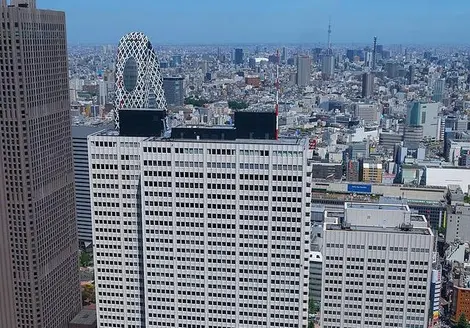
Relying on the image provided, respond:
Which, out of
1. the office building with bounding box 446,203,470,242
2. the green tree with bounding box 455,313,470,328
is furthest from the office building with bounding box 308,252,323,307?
the office building with bounding box 446,203,470,242

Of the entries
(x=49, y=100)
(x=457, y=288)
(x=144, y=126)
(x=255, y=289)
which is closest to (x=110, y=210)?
(x=144, y=126)

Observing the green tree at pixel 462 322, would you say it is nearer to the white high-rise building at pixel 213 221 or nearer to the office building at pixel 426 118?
the white high-rise building at pixel 213 221

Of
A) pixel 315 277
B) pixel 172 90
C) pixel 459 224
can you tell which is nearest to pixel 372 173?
pixel 459 224

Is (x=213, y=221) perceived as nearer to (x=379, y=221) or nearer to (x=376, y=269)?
(x=376, y=269)

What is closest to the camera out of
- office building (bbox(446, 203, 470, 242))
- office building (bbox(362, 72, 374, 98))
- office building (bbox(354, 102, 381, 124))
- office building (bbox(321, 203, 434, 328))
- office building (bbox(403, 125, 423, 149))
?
office building (bbox(321, 203, 434, 328))

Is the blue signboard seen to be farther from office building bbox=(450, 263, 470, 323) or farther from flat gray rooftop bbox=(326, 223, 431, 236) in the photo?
A: flat gray rooftop bbox=(326, 223, 431, 236)

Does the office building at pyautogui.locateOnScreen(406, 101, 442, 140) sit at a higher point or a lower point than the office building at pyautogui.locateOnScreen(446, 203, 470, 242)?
higher

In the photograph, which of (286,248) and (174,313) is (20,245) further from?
(286,248)
